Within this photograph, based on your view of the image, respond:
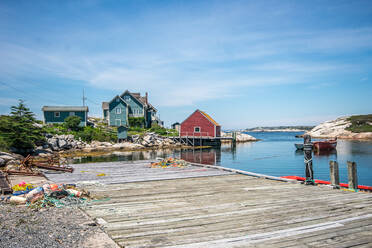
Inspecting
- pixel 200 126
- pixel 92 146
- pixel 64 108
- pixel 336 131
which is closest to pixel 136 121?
pixel 200 126

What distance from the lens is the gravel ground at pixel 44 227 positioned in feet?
14.0

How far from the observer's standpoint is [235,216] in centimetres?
565

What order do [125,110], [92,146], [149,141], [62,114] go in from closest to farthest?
[92,146], [149,141], [62,114], [125,110]

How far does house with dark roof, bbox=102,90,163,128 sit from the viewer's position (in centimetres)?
6028

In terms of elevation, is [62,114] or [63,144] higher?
[62,114]

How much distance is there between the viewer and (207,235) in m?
4.65

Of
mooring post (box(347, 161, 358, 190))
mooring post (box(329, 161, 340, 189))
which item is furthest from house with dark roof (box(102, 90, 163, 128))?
mooring post (box(347, 161, 358, 190))

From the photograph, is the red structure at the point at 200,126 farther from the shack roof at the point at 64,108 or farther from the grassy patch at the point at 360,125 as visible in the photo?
the grassy patch at the point at 360,125

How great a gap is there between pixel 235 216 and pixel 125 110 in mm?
56830

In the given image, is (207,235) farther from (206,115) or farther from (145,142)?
(206,115)

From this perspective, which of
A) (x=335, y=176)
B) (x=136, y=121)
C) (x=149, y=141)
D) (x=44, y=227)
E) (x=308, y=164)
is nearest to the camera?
(x=44, y=227)

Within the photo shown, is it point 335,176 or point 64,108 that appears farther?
point 64,108

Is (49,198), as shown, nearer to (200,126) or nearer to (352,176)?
(352,176)

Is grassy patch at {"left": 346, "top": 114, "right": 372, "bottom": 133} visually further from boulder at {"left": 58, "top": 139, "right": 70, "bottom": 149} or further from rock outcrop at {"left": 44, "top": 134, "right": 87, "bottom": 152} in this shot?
boulder at {"left": 58, "top": 139, "right": 70, "bottom": 149}
